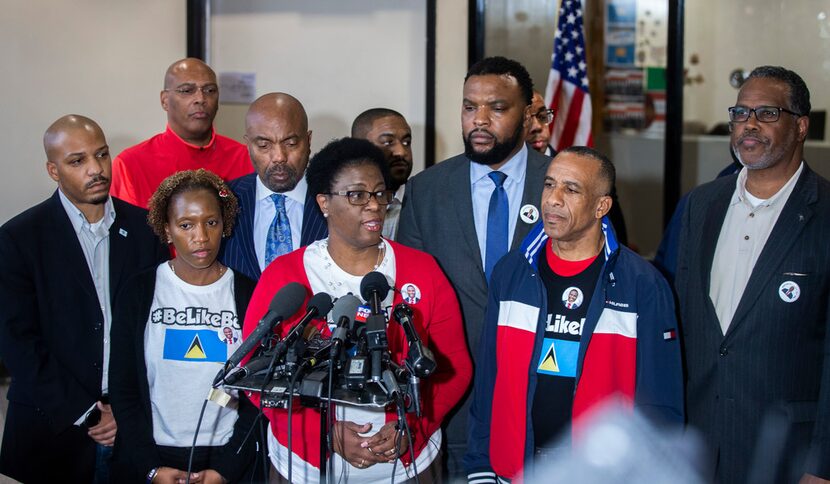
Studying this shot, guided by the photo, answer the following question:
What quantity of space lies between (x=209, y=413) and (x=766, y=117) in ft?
7.00

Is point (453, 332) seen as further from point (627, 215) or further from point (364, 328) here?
point (627, 215)

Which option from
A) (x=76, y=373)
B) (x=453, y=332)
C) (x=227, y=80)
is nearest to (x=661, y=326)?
(x=453, y=332)

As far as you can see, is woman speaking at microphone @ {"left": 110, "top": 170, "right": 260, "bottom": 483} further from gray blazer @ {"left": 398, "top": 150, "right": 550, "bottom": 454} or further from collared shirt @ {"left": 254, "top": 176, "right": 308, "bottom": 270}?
gray blazer @ {"left": 398, "top": 150, "right": 550, "bottom": 454}

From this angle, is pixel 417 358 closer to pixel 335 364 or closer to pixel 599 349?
pixel 335 364

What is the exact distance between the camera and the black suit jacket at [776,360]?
289 cm

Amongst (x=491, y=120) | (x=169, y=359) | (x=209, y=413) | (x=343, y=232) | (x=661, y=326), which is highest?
(x=491, y=120)

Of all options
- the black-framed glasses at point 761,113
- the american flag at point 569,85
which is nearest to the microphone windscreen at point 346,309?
the black-framed glasses at point 761,113

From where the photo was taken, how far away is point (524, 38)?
6.32 metres

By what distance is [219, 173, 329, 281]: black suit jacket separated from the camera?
3.30 m

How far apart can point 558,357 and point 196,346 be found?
1.18 metres

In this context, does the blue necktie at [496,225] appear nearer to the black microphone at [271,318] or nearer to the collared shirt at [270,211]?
the collared shirt at [270,211]

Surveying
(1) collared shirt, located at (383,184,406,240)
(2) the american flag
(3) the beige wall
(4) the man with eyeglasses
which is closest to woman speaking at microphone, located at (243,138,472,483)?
(1) collared shirt, located at (383,184,406,240)

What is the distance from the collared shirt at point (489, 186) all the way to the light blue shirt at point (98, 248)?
4.48 feet

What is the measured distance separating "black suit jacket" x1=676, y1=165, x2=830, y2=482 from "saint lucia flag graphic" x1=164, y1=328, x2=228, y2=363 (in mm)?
1608
